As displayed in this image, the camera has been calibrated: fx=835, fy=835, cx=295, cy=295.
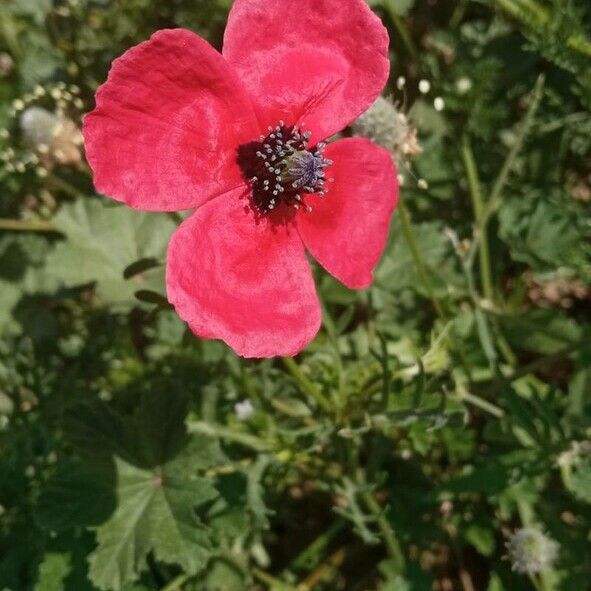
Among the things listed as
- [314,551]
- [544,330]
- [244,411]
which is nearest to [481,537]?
[314,551]

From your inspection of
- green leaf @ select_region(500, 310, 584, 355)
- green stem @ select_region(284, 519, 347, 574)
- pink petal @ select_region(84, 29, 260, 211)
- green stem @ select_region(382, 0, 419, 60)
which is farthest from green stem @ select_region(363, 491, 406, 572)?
green stem @ select_region(382, 0, 419, 60)

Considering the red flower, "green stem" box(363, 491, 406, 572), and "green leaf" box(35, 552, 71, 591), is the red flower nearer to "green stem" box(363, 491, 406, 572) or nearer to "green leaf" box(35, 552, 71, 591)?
"green stem" box(363, 491, 406, 572)

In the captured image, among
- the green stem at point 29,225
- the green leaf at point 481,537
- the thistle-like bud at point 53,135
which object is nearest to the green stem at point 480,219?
the green leaf at point 481,537

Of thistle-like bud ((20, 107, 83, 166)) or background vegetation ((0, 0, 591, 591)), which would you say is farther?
thistle-like bud ((20, 107, 83, 166))

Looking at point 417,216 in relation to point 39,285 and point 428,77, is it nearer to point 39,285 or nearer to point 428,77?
point 428,77

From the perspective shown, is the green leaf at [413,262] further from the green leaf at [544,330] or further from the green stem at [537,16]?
the green stem at [537,16]

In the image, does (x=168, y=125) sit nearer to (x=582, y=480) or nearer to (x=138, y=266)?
(x=138, y=266)

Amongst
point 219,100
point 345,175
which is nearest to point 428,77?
point 345,175
